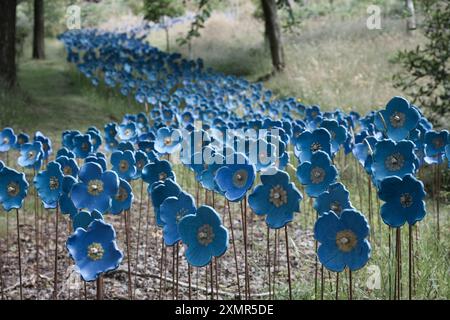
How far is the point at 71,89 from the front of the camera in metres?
13.7

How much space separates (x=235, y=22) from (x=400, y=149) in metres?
23.2

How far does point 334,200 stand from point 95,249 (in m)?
0.95

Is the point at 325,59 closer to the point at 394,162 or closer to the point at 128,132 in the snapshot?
the point at 128,132

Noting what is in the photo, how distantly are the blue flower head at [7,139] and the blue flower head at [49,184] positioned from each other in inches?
62.7

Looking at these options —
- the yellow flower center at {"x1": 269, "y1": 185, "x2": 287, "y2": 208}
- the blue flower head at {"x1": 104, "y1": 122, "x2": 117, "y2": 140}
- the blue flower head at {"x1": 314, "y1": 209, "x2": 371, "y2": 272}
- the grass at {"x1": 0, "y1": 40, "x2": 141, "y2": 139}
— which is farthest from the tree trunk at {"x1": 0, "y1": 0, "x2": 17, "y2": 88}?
the blue flower head at {"x1": 314, "y1": 209, "x2": 371, "y2": 272}

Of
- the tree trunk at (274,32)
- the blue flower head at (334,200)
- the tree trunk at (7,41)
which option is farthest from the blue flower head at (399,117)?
the tree trunk at (274,32)

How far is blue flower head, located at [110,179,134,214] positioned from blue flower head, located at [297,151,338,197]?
79cm

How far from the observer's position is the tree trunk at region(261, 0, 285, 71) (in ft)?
48.1

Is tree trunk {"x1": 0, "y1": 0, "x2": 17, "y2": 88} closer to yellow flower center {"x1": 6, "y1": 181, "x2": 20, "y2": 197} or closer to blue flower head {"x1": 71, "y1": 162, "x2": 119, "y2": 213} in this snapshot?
yellow flower center {"x1": 6, "y1": 181, "x2": 20, "y2": 197}

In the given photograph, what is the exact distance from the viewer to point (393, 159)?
2.71 metres

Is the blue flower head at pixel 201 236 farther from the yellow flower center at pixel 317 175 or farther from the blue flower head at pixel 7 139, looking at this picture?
the blue flower head at pixel 7 139

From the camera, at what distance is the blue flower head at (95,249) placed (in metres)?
2.29

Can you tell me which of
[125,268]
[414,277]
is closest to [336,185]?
[414,277]

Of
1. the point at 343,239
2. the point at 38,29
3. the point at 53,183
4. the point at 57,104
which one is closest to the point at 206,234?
the point at 343,239
